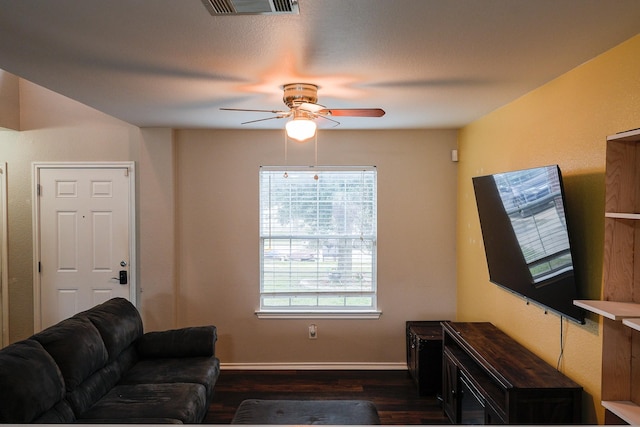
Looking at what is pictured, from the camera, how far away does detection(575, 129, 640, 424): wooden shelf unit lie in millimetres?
1835

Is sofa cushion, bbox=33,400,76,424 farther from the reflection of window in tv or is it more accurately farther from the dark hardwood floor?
the reflection of window in tv

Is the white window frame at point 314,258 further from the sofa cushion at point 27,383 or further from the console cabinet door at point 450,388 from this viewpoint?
the sofa cushion at point 27,383

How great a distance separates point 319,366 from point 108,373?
2155 millimetres

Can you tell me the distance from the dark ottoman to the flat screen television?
130cm

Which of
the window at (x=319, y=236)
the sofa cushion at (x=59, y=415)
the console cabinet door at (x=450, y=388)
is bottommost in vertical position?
the console cabinet door at (x=450, y=388)

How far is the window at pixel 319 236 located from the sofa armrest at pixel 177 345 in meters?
0.94

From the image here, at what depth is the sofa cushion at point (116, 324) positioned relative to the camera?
10.3 ft

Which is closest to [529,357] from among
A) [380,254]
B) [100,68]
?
[380,254]

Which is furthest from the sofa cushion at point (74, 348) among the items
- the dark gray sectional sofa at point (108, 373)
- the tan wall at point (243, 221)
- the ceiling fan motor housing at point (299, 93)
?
the ceiling fan motor housing at point (299, 93)

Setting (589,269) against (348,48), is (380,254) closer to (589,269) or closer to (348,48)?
(589,269)

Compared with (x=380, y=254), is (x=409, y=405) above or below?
below

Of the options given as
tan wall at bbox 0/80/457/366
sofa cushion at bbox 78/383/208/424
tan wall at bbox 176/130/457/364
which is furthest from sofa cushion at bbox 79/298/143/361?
tan wall at bbox 176/130/457/364

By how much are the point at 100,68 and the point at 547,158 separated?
2.73 m

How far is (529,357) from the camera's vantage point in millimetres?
2822
